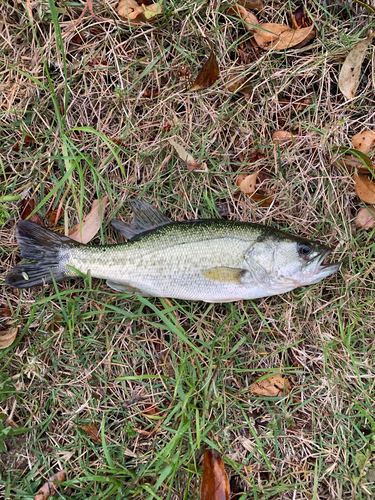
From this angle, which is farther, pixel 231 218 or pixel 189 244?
pixel 231 218

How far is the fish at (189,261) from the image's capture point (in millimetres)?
3264

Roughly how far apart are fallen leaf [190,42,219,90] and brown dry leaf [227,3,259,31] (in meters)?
0.42

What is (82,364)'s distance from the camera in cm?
352

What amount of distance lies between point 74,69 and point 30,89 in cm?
51

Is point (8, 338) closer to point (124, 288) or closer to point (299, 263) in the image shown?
point (124, 288)

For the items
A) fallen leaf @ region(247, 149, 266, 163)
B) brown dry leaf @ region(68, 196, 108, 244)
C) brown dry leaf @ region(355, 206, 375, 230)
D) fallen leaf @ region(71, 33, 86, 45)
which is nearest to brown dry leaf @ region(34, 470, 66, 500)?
brown dry leaf @ region(68, 196, 108, 244)

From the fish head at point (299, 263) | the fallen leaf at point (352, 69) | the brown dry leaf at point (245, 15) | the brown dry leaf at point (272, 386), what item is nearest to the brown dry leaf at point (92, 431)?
the brown dry leaf at point (272, 386)

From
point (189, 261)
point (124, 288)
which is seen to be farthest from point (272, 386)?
point (124, 288)

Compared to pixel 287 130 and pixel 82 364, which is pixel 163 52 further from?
pixel 82 364

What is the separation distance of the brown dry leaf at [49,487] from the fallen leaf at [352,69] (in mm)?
4810

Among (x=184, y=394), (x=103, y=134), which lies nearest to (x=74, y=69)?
(x=103, y=134)

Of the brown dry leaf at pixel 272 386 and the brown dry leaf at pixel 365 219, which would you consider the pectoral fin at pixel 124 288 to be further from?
the brown dry leaf at pixel 365 219

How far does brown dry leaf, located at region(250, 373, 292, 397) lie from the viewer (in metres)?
3.46

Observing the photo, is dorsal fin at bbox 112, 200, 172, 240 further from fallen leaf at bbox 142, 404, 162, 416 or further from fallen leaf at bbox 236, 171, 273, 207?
fallen leaf at bbox 142, 404, 162, 416
